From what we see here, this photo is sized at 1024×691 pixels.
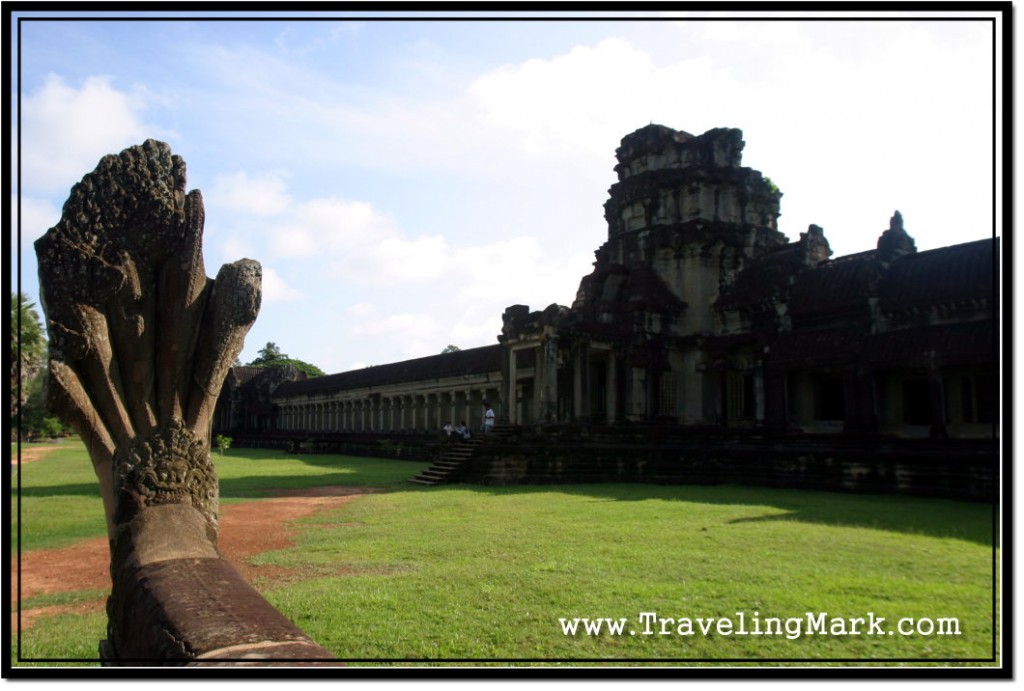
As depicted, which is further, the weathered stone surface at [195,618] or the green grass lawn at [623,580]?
the green grass lawn at [623,580]

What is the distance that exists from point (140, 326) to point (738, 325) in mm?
23750

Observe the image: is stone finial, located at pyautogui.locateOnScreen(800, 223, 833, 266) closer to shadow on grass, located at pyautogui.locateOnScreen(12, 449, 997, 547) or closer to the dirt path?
shadow on grass, located at pyautogui.locateOnScreen(12, 449, 997, 547)

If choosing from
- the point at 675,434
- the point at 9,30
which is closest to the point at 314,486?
the point at 675,434

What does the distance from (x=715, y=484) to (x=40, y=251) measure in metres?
19.1

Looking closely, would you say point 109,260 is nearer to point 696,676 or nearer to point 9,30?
point 9,30

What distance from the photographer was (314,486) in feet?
68.4

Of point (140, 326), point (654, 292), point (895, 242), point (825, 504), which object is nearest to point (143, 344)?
point (140, 326)

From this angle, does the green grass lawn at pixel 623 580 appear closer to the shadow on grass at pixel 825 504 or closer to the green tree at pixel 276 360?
the shadow on grass at pixel 825 504

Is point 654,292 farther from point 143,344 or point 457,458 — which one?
point 143,344

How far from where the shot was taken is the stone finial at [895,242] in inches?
870

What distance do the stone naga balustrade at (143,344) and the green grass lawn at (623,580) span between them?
1.53 meters

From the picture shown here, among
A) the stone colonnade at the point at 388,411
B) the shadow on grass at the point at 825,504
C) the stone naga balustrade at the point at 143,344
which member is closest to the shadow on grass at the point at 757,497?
the shadow on grass at the point at 825,504

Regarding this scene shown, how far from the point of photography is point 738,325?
26.4 m

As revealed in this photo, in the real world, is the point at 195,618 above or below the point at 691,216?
below
